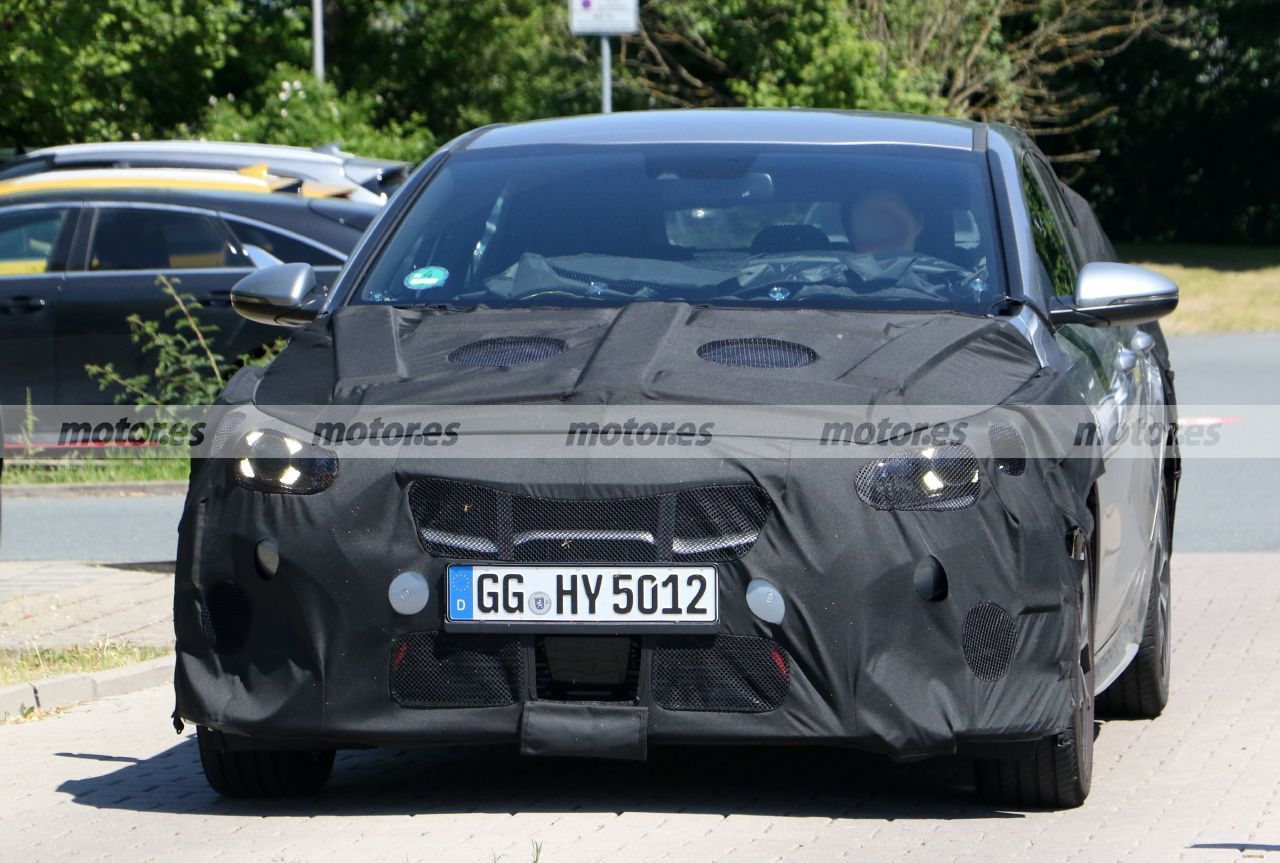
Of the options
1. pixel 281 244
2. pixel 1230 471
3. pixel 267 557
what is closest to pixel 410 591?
pixel 267 557

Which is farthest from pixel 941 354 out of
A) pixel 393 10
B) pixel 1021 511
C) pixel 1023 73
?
pixel 393 10

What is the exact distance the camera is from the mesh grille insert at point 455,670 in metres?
4.64

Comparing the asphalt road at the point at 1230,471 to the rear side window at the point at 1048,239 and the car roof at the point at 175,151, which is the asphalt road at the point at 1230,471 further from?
the car roof at the point at 175,151

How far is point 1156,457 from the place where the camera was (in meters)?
6.19

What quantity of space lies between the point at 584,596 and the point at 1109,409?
62.0 inches

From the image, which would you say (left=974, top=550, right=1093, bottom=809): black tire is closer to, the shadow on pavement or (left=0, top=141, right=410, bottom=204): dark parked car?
the shadow on pavement

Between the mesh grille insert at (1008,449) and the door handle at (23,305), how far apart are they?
9.88 meters

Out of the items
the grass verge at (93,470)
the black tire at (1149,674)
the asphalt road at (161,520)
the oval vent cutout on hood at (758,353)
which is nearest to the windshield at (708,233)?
the oval vent cutout on hood at (758,353)

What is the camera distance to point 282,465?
4.74m

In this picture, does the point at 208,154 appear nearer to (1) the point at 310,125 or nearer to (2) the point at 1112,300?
(1) the point at 310,125

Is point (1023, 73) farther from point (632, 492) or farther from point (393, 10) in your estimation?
point (632, 492)

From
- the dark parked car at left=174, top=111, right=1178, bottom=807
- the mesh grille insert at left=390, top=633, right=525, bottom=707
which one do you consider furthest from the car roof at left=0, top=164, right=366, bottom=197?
the mesh grille insert at left=390, top=633, right=525, bottom=707

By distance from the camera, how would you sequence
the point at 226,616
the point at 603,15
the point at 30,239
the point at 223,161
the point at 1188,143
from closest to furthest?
1. the point at 226,616
2. the point at 30,239
3. the point at 603,15
4. the point at 223,161
5. the point at 1188,143

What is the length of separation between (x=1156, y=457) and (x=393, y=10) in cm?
3662
